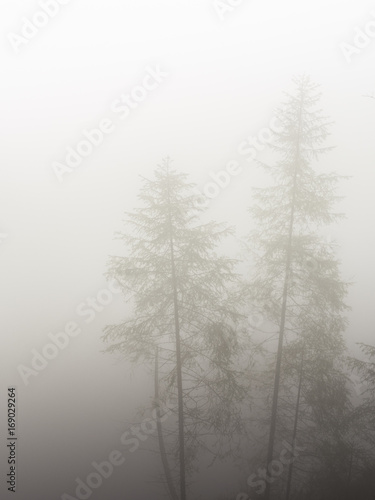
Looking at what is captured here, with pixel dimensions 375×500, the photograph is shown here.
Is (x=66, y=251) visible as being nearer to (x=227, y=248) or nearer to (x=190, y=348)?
(x=227, y=248)

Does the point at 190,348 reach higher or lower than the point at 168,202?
lower

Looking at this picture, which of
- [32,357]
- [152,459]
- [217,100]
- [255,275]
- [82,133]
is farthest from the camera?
[217,100]

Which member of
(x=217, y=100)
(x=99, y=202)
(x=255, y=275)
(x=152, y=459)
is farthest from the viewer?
(x=217, y=100)

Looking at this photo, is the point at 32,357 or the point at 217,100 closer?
the point at 32,357

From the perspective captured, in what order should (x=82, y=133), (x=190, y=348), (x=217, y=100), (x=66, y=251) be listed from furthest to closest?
1. (x=217, y=100)
2. (x=82, y=133)
3. (x=66, y=251)
4. (x=190, y=348)

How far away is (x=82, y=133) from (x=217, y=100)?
49.9 metres

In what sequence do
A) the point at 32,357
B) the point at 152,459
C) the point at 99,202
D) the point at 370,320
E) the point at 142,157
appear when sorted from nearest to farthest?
the point at 152,459, the point at 32,357, the point at 370,320, the point at 99,202, the point at 142,157

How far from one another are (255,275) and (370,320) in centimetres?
2897

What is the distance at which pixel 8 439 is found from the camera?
20453mm

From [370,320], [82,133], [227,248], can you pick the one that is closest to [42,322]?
[227,248]

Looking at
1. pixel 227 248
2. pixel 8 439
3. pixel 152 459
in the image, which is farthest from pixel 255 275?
pixel 227 248

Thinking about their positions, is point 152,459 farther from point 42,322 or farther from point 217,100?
point 217,100

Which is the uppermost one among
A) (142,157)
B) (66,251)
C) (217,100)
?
(217,100)

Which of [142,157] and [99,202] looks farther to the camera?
[142,157]
